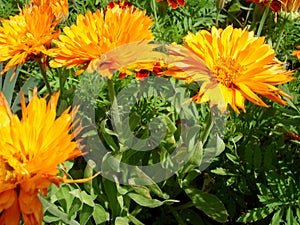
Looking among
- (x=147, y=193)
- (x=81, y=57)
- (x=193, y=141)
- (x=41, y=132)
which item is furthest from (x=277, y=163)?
(x=41, y=132)

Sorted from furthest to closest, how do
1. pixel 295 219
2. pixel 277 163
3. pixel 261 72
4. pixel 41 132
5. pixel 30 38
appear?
1. pixel 277 163
2. pixel 295 219
3. pixel 30 38
4. pixel 261 72
5. pixel 41 132

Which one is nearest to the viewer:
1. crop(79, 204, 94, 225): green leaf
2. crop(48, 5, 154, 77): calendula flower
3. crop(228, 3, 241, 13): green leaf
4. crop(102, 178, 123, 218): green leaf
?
crop(48, 5, 154, 77): calendula flower

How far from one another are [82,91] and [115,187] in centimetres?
33

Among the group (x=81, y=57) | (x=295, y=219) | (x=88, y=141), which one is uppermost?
(x=81, y=57)

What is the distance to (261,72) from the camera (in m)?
1.12

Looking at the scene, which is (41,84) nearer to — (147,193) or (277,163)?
(147,193)

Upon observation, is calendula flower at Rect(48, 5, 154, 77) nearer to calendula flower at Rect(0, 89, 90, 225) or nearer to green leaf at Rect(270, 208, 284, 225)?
calendula flower at Rect(0, 89, 90, 225)

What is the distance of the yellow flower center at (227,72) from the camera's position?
3.65ft

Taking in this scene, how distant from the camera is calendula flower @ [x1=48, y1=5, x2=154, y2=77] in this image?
1.13m

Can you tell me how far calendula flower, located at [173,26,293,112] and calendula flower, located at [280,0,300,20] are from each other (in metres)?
0.32

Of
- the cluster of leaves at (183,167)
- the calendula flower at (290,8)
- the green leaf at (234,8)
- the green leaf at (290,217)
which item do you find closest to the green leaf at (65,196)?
the cluster of leaves at (183,167)

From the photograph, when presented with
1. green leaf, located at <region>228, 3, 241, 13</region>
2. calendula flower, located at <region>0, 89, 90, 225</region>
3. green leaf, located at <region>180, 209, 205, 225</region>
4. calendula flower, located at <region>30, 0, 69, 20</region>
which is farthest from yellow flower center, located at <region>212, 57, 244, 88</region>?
green leaf, located at <region>228, 3, 241, 13</region>

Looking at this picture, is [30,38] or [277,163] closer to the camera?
[30,38]

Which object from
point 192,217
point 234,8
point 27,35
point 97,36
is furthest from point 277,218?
point 234,8
